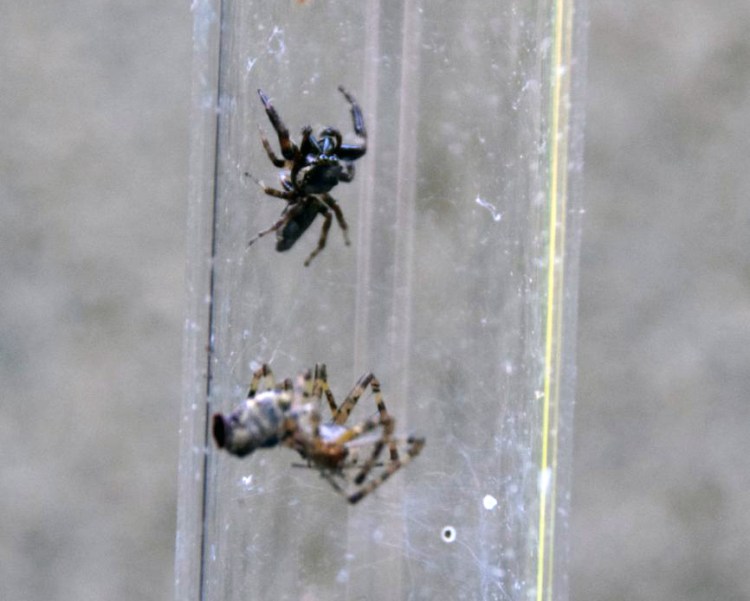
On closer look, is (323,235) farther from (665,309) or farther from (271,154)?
(665,309)

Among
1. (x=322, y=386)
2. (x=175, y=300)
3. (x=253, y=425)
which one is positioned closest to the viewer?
(x=253, y=425)

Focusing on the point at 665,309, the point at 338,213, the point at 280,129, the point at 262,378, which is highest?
the point at 280,129

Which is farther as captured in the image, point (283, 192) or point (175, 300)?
point (175, 300)

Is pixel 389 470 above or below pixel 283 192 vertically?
A: below

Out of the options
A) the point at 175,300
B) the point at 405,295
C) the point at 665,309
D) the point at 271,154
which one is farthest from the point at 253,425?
the point at 665,309

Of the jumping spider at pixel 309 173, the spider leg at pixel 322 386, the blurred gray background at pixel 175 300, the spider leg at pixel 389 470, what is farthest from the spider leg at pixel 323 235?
the blurred gray background at pixel 175 300

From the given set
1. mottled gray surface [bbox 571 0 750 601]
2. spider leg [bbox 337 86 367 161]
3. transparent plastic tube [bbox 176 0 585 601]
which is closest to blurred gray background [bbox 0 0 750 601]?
mottled gray surface [bbox 571 0 750 601]

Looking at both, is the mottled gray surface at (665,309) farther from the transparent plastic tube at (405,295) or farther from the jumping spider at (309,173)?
the jumping spider at (309,173)
